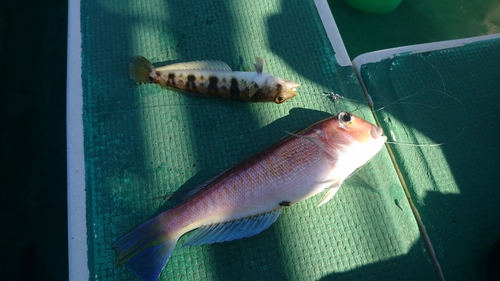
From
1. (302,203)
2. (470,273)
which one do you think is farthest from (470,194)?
(302,203)

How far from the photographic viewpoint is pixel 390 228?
6.56 ft

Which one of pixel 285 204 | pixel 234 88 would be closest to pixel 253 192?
pixel 285 204

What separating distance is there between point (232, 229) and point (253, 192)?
0.85 ft

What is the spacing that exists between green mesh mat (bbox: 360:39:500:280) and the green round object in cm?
68

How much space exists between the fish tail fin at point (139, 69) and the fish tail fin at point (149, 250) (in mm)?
972

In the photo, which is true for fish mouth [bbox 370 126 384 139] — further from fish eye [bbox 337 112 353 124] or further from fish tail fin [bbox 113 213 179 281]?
fish tail fin [bbox 113 213 179 281]

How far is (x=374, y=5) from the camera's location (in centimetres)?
288

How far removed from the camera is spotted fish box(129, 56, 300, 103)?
6.98 feet

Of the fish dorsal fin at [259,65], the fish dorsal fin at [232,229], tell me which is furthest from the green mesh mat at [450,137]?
the fish dorsal fin at [232,229]

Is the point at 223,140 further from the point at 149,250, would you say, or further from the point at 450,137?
the point at 450,137

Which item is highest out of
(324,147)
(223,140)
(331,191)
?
(223,140)

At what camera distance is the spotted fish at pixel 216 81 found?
2127 mm

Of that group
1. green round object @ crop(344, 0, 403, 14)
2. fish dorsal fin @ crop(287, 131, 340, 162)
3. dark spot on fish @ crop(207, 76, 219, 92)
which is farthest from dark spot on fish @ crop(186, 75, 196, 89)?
green round object @ crop(344, 0, 403, 14)
